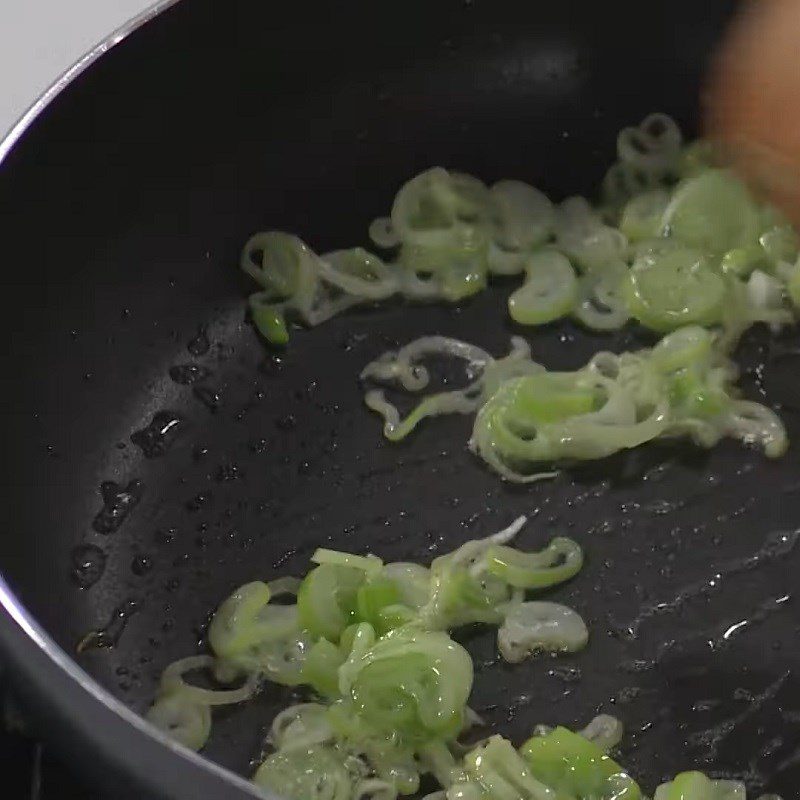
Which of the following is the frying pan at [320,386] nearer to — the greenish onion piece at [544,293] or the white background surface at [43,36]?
the greenish onion piece at [544,293]

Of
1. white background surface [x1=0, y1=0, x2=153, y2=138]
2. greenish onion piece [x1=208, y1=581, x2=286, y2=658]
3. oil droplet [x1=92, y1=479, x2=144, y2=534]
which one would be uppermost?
white background surface [x1=0, y1=0, x2=153, y2=138]

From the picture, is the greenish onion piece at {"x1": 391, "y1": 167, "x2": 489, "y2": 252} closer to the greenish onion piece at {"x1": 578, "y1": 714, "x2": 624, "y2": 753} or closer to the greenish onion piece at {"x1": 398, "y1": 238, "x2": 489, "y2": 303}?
the greenish onion piece at {"x1": 398, "y1": 238, "x2": 489, "y2": 303}

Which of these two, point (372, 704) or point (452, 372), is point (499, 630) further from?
point (452, 372)

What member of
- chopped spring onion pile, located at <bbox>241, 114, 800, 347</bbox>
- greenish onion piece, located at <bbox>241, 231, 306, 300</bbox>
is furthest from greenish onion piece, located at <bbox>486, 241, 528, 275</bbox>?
greenish onion piece, located at <bbox>241, 231, 306, 300</bbox>

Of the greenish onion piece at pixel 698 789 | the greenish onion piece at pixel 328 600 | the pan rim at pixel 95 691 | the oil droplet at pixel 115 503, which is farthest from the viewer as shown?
the oil droplet at pixel 115 503

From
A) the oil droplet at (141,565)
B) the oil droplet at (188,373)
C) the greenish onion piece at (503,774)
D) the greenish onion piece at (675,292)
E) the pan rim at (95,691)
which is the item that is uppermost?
the pan rim at (95,691)

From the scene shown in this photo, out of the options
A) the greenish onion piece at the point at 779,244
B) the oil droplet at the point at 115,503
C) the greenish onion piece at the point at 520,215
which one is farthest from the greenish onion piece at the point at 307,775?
the greenish onion piece at the point at 779,244

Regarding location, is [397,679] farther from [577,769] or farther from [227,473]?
[227,473]
